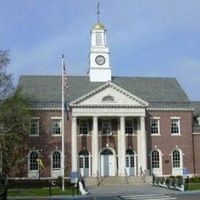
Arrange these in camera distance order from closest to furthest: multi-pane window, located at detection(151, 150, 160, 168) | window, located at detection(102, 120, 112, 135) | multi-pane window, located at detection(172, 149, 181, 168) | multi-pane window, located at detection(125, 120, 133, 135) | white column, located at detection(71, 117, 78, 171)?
white column, located at detection(71, 117, 78, 171), window, located at detection(102, 120, 112, 135), multi-pane window, located at detection(125, 120, 133, 135), multi-pane window, located at detection(151, 150, 160, 168), multi-pane window, located at detection(172, 149, 181, 168)

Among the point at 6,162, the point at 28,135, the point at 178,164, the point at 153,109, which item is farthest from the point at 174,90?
the point at 6,162

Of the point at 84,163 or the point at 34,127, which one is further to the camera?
the point at 34,127

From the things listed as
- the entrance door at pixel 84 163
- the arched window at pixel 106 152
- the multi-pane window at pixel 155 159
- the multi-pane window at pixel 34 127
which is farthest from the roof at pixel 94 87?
the arched window at pixel 106 152

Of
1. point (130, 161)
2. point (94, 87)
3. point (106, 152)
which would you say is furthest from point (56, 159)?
point (94, 87)

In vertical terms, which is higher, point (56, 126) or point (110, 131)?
point (56, 126)

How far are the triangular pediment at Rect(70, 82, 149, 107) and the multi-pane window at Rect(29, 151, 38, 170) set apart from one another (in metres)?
7.70

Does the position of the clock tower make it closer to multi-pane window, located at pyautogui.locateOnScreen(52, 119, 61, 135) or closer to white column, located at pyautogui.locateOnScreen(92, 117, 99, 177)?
multi-pane window, located at pyautogui.locateOnScreen(52, 119, 61, 135)

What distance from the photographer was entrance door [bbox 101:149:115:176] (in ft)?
171

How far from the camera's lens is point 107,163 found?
5241cm

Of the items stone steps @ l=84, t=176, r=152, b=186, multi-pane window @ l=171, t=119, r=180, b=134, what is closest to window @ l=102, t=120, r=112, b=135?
stone steps @ l=84, t=176, r=152, b=186

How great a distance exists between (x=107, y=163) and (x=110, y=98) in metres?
7.42

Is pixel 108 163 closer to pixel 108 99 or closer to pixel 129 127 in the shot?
pixel 129 127

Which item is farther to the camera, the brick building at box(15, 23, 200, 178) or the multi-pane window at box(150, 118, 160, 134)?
the multi-pane window at box(150, 118, 160, 134)

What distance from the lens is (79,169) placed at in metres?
51.4
